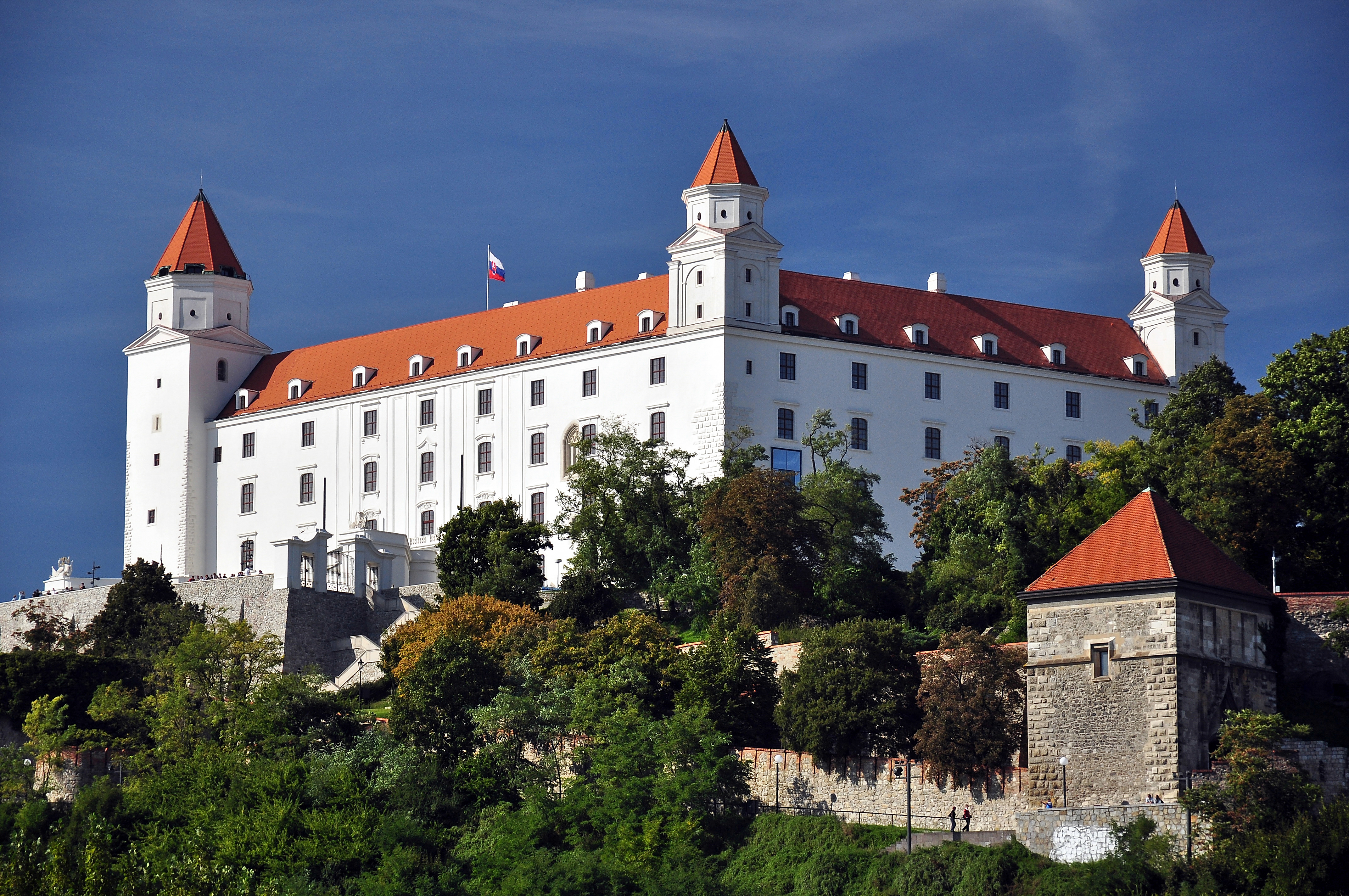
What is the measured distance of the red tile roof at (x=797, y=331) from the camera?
74.8 m

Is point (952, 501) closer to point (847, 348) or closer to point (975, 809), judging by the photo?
point (847, 348)

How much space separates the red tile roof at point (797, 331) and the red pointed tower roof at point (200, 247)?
17.7ft

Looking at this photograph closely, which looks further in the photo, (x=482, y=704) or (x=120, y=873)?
(x=482, y=704)

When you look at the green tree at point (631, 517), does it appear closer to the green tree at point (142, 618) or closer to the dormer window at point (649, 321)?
the dormer window at point (649, 321)

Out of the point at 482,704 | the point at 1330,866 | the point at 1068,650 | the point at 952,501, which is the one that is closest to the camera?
the point at 1330,866

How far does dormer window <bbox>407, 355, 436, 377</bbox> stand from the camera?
80.4 m

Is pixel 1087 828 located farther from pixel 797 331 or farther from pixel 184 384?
pixel 184 384

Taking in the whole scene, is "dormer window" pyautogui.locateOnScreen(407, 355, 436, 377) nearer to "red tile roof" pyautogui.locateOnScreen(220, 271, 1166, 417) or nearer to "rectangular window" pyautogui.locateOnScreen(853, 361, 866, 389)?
"red tile roof" pyautogui.locateOnScreen(220, 271, 1166, 417)

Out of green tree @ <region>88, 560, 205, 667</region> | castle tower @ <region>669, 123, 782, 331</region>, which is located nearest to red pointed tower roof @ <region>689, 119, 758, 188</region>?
castle tower @ <region>669, 123, 782, 331</region>

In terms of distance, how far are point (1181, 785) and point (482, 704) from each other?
18.5 metres

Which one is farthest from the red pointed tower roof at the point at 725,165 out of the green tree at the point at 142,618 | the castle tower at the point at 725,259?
the green tree at the point at 142,618

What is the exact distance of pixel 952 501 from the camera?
64.2 m

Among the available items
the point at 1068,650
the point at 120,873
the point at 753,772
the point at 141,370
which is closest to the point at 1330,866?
the point at 1068,650

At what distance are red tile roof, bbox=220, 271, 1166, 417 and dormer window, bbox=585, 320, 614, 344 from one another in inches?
7.8
